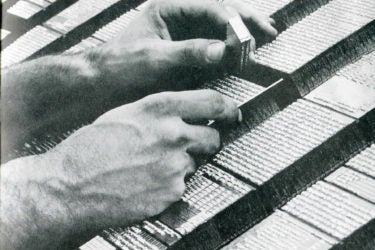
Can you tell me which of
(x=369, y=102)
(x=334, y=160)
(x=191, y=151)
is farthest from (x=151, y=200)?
(x=369, y=102)

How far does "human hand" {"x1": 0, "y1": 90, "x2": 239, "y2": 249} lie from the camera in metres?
1.39

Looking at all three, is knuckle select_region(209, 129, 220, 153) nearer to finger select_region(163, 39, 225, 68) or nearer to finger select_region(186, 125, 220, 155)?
finger select_region(186, 125, 220, 155)

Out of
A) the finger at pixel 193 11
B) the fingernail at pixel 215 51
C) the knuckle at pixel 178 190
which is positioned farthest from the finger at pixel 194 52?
the knuckle at pixel 178 190

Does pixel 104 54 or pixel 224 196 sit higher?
pixel 104 54

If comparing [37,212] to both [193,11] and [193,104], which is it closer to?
[193,104]

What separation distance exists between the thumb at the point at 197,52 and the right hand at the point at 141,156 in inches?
6.6

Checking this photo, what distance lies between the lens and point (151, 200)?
1.38 m

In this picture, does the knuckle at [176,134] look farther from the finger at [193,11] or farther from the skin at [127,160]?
the finger at [193,11]

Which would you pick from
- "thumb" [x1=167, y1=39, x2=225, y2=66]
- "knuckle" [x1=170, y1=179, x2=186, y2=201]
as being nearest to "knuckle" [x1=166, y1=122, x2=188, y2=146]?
"knuckle" [x1=170, y1=179, x2=186, y2=201]

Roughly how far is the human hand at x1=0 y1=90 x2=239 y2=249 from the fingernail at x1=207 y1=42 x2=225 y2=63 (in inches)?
6.7

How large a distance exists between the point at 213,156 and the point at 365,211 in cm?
44

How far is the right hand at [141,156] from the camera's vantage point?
1386 mm

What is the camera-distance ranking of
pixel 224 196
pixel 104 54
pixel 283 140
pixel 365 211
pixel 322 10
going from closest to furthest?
pixel 365 211 → pixel 224 196 → pixel 283 140 → pixel 104 54 → pixel 322 10

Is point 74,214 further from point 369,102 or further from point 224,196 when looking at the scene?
point 369,102
